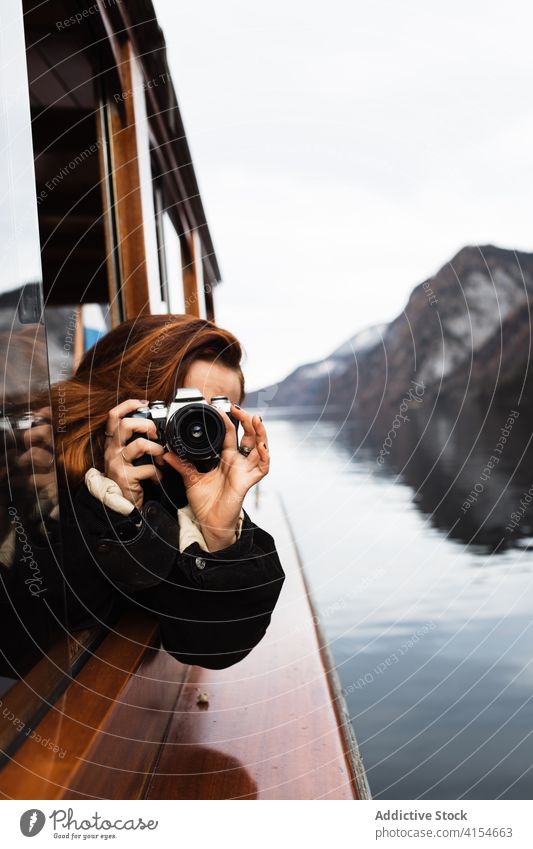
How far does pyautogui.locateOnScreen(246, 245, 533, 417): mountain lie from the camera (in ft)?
2.80

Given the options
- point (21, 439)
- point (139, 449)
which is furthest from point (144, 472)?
point (21, 439)

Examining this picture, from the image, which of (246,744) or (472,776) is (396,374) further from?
(246,744)

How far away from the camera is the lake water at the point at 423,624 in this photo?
0.99 metres

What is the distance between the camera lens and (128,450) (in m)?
0.70

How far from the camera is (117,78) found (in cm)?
129

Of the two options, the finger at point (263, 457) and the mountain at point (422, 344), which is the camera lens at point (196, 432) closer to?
the finger at point (263, 457)

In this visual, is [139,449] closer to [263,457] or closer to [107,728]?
[263,457]

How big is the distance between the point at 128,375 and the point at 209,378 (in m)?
0.08

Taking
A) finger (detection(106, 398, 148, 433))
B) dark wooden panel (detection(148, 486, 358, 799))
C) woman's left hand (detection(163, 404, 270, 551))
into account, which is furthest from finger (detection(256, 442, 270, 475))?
dark wooden panel (detection(148, 486, 358, 799))

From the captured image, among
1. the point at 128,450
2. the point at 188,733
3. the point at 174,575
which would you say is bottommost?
the point at 188,733

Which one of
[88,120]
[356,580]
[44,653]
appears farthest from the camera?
[356,580]

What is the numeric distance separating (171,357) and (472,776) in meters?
0.63

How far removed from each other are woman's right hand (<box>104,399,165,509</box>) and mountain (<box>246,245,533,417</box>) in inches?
5.8

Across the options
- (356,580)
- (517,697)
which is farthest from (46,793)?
(356,580)
